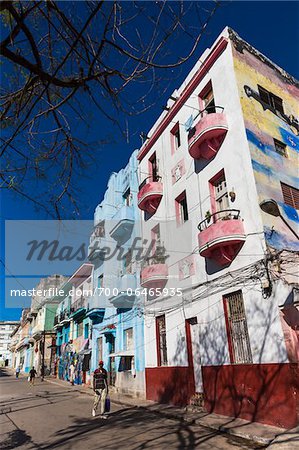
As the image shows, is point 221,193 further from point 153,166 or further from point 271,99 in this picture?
point 153,166

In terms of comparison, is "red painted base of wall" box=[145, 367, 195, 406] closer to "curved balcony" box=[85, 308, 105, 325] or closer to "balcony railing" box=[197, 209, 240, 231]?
"balcony railing" box=[197, 209, 240, 231]

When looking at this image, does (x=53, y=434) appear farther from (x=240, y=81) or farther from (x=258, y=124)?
(x=240, y=81)

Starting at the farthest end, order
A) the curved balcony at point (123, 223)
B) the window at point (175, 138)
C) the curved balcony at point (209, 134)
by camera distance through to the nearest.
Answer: the curved balcony at point (123, 223) → the window at point (175, 138) → the curved balcony at point (209, 134)

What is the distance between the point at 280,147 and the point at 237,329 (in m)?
6.99

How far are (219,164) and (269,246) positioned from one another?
13.1 ft

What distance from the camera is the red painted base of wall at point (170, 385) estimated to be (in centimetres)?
1245

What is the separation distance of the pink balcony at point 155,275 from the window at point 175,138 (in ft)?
18.8

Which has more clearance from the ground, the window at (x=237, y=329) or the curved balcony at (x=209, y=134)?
the curved balcony at (x=209, y=134)

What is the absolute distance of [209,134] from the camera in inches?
487

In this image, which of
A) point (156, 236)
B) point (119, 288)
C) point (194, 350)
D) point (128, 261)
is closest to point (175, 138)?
point (156, 236)

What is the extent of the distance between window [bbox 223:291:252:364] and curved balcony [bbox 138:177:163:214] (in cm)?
702

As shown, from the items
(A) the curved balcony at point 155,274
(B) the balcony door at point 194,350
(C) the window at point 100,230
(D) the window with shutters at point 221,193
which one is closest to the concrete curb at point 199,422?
(B) the balcony door at point 194,350

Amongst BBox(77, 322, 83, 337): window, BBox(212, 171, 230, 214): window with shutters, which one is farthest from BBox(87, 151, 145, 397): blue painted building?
BBox(212, 171, 230, 214): window with shutters

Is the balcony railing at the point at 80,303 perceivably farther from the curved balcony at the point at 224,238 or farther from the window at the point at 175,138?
the curved balcony at the point at 224,238
